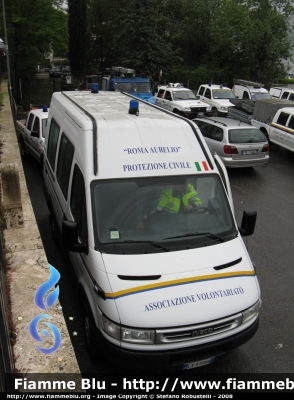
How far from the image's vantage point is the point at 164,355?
4355 mm

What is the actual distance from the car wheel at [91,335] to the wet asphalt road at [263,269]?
162 mm

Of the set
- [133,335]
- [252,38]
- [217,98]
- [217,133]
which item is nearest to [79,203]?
[133,335]

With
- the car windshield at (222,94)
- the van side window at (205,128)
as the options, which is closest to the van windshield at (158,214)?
the van side window at (205,128)

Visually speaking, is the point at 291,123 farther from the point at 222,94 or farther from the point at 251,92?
the point at 251,92

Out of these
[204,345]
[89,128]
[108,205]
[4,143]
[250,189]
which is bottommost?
[250,189]

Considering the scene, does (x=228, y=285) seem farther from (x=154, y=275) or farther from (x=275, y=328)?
(x=275, y=328)

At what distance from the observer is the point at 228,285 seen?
4.75 m

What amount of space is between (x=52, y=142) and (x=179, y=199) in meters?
4.09

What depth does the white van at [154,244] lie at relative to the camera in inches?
173

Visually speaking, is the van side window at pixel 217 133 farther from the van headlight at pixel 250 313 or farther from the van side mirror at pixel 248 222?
the van headlight at pixel 250 313

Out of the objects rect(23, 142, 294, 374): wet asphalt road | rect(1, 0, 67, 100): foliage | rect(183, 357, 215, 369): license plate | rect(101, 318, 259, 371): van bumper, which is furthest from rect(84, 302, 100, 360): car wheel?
rect(1, 0, 67, 100): foliage

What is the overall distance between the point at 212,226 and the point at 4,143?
325 inches

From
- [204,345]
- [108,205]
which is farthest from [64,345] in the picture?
[108,205]

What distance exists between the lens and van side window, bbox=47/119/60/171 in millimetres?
8180
